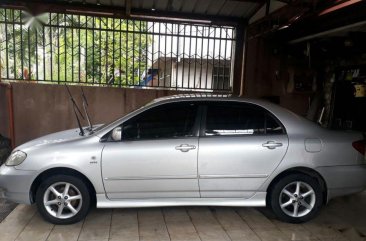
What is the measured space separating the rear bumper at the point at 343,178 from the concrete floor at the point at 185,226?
17.0 inches

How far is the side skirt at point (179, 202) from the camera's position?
4065 millimetres

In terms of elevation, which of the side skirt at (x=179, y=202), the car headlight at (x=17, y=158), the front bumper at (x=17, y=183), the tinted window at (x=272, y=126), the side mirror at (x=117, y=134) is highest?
the tinted window at (x=272, y=126)

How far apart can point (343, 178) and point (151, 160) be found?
93.3 inches

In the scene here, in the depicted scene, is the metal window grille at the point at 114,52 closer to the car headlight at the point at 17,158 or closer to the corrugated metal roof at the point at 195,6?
the corrugated metal roof at the point at 195,6

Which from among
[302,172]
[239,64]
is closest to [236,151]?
[302,172]

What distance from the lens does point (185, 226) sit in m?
4.09

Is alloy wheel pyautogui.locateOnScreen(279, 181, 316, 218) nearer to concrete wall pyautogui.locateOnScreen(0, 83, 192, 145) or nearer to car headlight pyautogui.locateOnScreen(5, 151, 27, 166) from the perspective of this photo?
car headlight pyautogui.locateOnScreen(5, 151, 27, 166)

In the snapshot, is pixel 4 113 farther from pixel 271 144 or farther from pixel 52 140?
pixel 271 144

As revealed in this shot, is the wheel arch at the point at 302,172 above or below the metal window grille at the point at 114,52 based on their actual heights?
below

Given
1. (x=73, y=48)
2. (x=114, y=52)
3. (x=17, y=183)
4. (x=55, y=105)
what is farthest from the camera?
(x=114, y=52)

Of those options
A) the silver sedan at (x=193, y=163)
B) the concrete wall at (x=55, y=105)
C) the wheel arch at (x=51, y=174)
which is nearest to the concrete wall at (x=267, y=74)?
the concrete wall at (x=55, y=105)

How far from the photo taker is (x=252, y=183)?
4.16 m

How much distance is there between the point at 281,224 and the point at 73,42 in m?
5.54

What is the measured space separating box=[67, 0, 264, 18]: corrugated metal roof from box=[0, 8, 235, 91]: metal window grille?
1.54 feet
